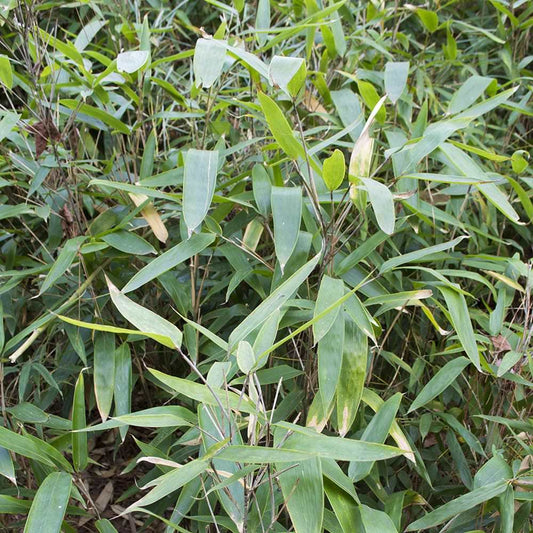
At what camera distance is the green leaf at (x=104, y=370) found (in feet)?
3.10

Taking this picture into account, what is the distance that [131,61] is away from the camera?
3.12 ft

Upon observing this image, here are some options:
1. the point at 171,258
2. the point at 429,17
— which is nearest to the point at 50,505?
the point at 171,258

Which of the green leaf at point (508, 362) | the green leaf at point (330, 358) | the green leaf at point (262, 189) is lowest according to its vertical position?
the green leaf at point (508, 362)

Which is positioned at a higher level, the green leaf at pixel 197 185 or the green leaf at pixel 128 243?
the green leaf at pixel 197 185

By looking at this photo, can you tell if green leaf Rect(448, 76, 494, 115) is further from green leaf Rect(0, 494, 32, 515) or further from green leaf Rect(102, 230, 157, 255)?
green leaf Rect(0, 494, 32, 515)

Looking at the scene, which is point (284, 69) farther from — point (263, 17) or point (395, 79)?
point (263, 17)

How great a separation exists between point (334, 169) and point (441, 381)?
36 centimetres

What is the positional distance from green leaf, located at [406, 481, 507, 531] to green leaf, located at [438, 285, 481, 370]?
15 cm

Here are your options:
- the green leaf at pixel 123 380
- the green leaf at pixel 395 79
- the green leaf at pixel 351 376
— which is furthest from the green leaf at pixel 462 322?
the green leaf at pixel 123 380

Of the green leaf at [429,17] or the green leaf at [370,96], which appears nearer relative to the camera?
the green leaf at [370,96]

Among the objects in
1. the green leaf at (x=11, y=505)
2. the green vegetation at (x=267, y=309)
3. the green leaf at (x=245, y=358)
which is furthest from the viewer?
the green leaf at (x=11, y=505)

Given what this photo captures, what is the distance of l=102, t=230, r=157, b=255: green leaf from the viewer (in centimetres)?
99

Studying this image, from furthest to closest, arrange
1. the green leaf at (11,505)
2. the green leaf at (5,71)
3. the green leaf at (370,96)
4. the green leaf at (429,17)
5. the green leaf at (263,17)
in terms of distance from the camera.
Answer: the green leaf at (429,17)
the green leaf at (263,17)
the green leaf at (370,96)
the green leaf at (5,71)
the green leaf at (11,505)

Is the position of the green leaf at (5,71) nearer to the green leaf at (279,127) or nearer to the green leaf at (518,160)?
the green leaf at (279,127)
